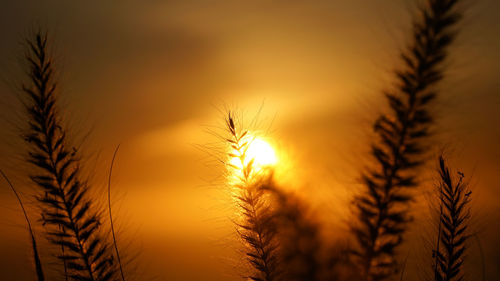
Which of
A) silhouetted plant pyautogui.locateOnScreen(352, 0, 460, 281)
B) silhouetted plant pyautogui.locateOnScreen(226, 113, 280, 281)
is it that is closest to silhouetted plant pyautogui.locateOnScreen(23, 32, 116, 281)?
silhouetted plant pyautogui.locateOnScreen(226, 113, 280, 281)

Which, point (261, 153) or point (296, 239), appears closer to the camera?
point (296, 239)

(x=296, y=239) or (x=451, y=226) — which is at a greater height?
(x=451, y=226)

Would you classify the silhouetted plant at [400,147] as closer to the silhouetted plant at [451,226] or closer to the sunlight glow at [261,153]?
the silhouetted plant at [451,226]

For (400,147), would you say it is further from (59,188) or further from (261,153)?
(59,188)

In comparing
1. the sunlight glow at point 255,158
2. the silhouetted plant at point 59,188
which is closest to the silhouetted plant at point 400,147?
the sunlight glow at point 255,158

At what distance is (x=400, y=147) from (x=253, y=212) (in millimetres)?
842

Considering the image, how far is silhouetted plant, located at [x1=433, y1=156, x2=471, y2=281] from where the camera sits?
2207 millimetres

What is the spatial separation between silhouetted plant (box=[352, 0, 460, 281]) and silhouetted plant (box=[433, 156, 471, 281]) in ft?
0.53

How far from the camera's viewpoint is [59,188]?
2.54m

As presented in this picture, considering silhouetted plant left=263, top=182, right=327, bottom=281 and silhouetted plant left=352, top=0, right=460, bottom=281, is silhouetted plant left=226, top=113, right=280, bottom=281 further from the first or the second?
silhouetted plant left=352, top=0, right=460, bottom=281

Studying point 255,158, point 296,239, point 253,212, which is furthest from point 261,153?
point 296,239

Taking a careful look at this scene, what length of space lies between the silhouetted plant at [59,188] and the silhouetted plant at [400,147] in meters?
1.37

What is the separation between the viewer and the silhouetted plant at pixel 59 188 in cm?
250

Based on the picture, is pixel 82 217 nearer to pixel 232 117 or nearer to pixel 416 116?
pixel 232 117
